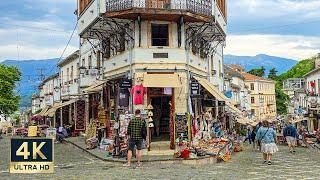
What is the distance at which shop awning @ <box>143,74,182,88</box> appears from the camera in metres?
22.1

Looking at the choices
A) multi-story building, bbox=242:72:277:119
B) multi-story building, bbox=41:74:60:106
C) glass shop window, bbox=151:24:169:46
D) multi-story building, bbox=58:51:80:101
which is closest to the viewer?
glass shop window, bbox=151:24:169:46

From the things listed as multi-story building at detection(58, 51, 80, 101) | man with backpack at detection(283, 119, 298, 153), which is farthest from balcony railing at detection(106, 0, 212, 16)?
multi-story building at detection(58, 51, 80, 101)

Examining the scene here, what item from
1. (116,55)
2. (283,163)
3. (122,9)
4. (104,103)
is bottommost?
(283,163)

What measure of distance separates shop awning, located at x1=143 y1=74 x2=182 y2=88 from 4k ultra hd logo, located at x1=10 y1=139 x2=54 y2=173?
39.8 feet

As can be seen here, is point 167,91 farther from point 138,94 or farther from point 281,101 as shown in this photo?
point 281,101

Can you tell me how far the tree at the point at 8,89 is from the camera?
6328 centimetres

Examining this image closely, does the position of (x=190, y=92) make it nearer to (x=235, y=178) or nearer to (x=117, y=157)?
(x=117, y=157)

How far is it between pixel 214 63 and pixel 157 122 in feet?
36.3

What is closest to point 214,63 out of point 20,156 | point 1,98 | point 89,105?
point 89,105

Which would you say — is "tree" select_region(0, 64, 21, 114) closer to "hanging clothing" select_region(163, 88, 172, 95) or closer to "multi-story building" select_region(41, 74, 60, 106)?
"multi-story building" select_region(41, 74, 60, 106)

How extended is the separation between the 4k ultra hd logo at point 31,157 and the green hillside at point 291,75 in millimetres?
100835

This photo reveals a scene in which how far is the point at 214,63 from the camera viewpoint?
36.2 m

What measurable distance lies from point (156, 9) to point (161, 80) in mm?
3045

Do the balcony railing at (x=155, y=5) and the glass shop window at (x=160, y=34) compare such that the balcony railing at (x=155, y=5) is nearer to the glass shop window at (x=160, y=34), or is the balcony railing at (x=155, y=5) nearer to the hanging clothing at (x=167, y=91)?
the glass shop window at (x=160, y=34)
